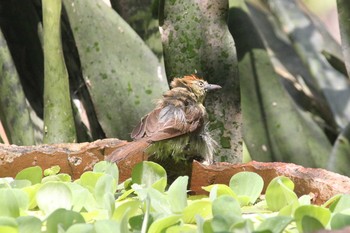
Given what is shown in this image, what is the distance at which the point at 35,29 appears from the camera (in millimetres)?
2924

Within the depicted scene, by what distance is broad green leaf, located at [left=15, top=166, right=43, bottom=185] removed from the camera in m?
1.75

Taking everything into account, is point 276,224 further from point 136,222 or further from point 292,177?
point 292,177

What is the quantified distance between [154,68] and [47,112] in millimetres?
308

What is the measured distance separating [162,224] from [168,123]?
938mm

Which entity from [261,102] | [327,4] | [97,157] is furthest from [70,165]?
[327,4]

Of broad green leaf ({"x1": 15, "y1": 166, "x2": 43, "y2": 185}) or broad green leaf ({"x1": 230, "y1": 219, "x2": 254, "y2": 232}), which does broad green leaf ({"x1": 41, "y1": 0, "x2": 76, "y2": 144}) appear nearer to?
broad green leaf ({"x1": 15, "y1": 166, "x2": 43, "y2": 185})

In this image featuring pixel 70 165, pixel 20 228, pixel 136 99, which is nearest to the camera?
pixel 20 228

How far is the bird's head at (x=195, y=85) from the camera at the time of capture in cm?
245

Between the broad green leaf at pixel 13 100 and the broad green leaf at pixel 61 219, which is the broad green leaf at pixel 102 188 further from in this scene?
the broad green leaf at pixel 13 100

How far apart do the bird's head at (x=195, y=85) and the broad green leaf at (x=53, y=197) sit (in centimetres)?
94

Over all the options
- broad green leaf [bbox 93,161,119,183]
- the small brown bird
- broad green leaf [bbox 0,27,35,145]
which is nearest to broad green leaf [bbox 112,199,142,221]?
broad green leaf [bbox 93,161,119,183]

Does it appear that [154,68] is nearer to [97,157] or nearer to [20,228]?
[97,157]

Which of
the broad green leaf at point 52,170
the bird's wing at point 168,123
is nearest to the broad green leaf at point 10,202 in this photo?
the broad green leaf at point 52,170

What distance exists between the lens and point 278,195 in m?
1.59
